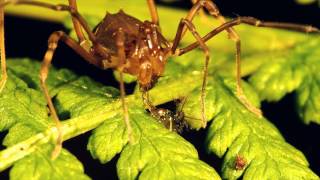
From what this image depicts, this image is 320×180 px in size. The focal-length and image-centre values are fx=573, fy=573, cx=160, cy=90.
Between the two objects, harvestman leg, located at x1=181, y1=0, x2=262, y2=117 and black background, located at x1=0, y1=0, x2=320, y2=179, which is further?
black background, located at x1=0, y1=0, x2=320, y2=179

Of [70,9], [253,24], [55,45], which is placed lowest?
[55,45]

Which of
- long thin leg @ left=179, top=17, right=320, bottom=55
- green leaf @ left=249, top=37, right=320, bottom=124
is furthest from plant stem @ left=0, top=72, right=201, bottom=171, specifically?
green leaf @ left=249, top=37, right=320, bottom=124

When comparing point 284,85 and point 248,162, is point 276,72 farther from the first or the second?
point 248,162

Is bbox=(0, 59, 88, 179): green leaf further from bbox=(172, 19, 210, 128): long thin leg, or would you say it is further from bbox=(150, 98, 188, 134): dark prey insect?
bbox=(172, 19, 210, 128): long thin leg

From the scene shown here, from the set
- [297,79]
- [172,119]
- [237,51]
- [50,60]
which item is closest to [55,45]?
[50,60]

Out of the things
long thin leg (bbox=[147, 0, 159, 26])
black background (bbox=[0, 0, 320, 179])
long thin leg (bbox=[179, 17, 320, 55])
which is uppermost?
long thin leg (bbox=[179, 17, 320, 55])

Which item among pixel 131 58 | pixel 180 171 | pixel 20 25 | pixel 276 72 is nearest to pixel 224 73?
pixel 276 72

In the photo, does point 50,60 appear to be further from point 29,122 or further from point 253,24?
point 253,24
